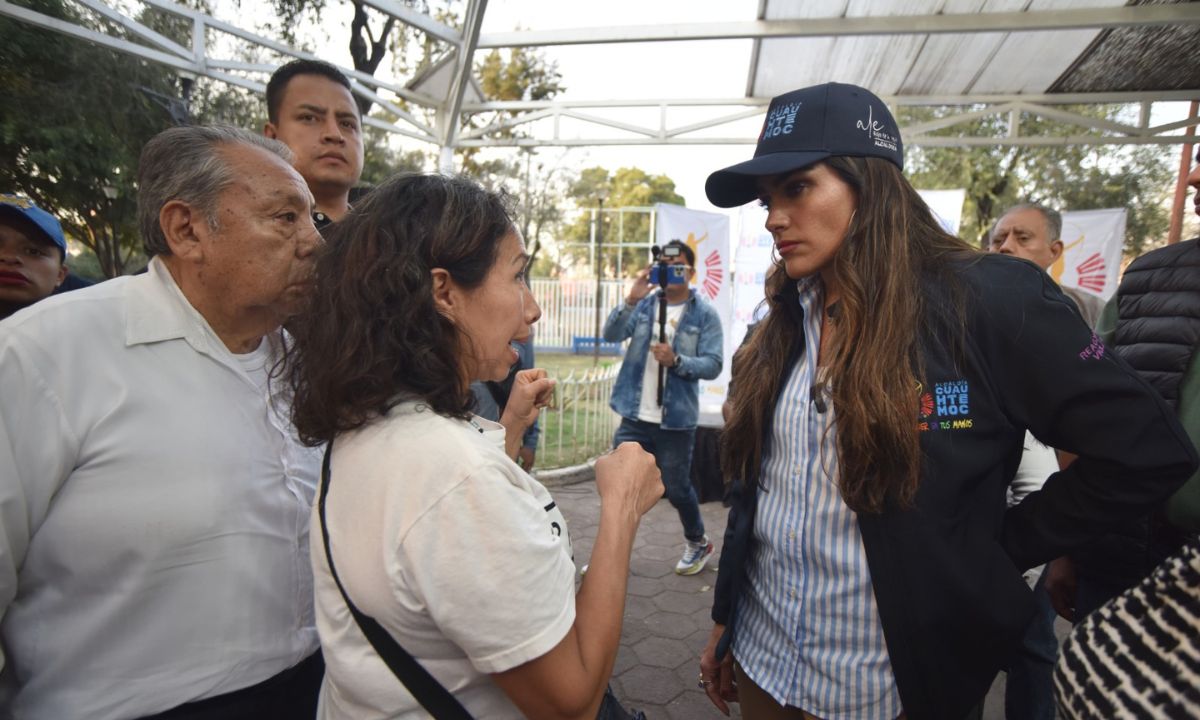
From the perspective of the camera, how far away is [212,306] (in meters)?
1.44

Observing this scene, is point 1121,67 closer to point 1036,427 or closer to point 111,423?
point 1036,427

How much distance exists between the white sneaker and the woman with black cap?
299cm

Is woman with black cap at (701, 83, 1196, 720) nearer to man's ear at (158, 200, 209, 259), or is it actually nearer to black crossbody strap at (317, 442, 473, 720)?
black crossbody strap at (317, 442, 473, 720)

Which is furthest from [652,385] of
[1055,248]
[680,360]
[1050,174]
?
[1050,174]

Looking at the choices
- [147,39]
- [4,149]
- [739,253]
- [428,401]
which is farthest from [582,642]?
[739,253]

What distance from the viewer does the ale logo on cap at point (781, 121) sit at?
1499 millimetres

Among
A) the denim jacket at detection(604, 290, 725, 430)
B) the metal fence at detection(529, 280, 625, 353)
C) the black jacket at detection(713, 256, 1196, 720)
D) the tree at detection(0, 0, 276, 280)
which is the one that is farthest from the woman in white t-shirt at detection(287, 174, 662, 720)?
the metal fence at detection(529, 280, 625, 353)

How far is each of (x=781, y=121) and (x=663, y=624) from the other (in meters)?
3.20

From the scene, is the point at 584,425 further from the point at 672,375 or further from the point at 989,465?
the point at 989,465

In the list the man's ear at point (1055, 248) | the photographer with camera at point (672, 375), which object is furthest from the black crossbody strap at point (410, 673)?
the man's ear at point (1055, 248)

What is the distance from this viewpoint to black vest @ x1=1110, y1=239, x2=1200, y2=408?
5.75 feet

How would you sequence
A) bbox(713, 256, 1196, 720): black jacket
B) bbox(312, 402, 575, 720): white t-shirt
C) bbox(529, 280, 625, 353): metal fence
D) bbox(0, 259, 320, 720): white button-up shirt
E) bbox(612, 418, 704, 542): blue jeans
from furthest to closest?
bbox(529, 280, 625, 353): metal fence < bbox(612, 418, 704, 542): blue jeans < bbox(713, 256, 1196, 720): black jacket < bbox(0, 259, 320, 720): white button-up shirt < bbox(312, 402, 575, 720): white t-shirt

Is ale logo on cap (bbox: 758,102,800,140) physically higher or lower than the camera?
higher

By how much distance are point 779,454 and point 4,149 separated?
4.49 meters
